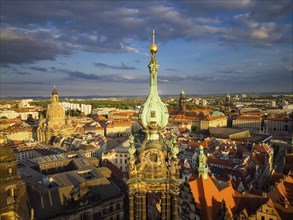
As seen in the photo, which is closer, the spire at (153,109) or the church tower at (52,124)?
the spire at (153,109)

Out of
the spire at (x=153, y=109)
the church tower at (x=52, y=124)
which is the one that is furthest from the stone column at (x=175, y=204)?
the church tower at (x=52, y=124)

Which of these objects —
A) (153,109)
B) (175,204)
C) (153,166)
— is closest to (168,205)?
(175,204)

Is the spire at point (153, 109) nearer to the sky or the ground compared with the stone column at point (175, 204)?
nearer to the sky

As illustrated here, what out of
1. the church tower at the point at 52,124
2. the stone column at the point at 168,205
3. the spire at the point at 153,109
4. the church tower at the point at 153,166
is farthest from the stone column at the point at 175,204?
the church tower at the point at 52,124

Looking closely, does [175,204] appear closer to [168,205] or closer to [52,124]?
[168,205]

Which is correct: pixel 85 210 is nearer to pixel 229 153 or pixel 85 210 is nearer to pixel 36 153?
pixel 229 153

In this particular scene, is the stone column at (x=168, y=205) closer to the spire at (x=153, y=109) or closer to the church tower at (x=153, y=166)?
the church tower at (x=153, y=166)

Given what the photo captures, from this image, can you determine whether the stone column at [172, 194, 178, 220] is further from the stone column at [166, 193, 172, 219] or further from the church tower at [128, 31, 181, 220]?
the stone column at [166, 193, 172, 219]
